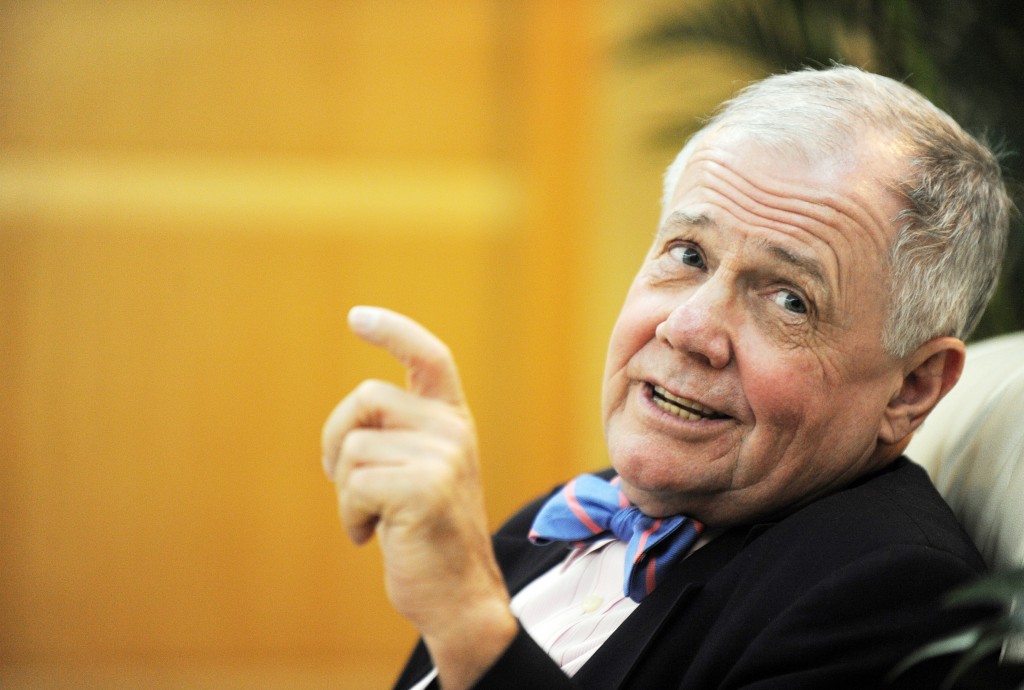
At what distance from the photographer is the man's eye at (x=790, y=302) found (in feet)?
4.53

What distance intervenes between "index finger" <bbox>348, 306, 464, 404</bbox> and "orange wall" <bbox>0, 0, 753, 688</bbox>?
275 cm

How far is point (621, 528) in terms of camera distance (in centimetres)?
150

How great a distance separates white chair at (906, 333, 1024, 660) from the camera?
137 centimetres

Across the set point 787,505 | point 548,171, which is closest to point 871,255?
point 787,505

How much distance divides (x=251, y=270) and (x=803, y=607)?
3.01 meters

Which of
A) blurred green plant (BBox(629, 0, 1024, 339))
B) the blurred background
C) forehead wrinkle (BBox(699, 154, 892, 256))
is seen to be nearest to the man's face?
forehead wrinkle (BBox(699, 154, 892, 256))

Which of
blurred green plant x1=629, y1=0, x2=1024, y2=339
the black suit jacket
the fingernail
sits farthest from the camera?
blurred green plant x1=629, y1=0, x2=1024, y2=339

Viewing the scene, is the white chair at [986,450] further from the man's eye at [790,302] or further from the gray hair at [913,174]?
the man's eye at [790,302]

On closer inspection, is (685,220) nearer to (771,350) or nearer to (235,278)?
(771,350)

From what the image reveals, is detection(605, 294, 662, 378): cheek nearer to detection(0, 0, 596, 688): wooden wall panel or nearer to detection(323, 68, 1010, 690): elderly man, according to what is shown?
detection(323, 68, 1010, 690): elderly man

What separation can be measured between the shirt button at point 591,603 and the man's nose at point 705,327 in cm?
35

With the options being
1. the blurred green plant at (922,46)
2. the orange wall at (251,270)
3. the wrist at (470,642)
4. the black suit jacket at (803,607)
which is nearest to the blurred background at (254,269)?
the orange wall at (251,270)

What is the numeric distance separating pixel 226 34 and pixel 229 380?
1.21 m

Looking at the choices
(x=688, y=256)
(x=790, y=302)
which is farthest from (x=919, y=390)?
(x=688, y=256)
